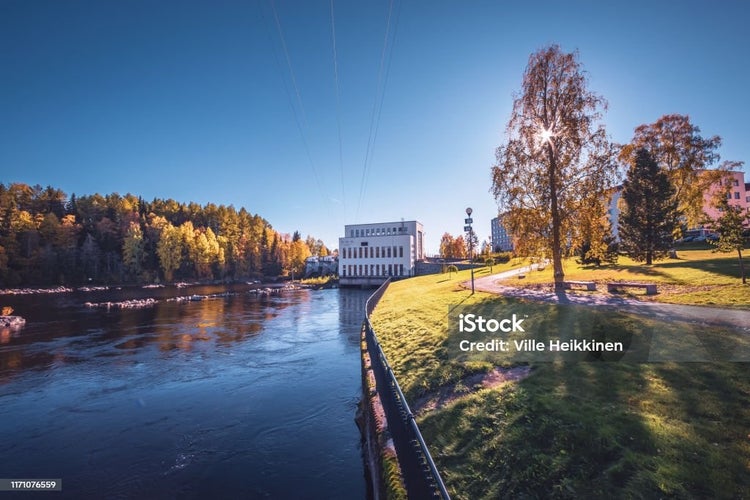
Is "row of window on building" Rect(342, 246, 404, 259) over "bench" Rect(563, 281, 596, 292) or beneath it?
over

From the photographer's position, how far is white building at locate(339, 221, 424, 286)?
72.8 meters

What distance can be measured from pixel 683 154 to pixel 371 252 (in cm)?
5561

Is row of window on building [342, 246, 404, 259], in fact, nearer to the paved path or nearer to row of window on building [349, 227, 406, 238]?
row of window on building [349, 227, 406, 238]

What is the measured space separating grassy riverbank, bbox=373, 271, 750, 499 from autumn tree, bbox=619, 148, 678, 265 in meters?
24.2

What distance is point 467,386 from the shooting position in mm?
8461

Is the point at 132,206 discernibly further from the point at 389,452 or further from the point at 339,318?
the point at 389,452

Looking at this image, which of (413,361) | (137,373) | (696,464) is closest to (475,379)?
(413,361)

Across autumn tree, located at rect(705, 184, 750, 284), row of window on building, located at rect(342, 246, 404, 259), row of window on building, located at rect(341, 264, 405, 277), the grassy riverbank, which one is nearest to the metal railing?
the grassy riverbank

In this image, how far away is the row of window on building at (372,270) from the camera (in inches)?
2884

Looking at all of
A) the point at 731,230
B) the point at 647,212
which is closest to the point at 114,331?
the point at 731,230

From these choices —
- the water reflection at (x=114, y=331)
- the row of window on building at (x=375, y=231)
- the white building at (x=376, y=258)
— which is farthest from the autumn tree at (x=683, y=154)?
the row of window on building at (x=375, y=231)

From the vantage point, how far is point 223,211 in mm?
111000

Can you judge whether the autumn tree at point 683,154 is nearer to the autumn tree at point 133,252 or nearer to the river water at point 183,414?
the river water at point 183,414

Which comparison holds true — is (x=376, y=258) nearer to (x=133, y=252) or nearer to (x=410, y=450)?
(x=133, y=252)
